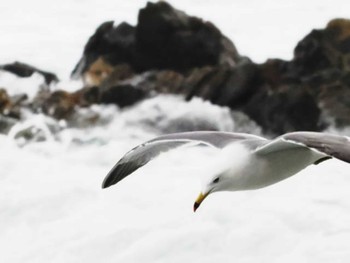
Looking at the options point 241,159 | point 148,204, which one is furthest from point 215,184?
point 148,204

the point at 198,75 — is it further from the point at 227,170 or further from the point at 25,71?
the point at 227,170

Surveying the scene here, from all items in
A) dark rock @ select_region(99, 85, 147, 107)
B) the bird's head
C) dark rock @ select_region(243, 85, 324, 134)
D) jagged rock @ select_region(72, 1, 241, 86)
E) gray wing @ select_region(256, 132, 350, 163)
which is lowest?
gray wing @ select_region(256, 132, 350, 163)

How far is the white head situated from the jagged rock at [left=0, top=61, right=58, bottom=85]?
27.0 ft

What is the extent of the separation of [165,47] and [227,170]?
8.08 m

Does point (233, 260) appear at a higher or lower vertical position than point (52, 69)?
lower

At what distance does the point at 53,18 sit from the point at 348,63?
8420 mm

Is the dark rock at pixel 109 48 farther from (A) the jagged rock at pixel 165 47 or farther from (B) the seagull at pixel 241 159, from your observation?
(B) the seagull at pixel 241 159

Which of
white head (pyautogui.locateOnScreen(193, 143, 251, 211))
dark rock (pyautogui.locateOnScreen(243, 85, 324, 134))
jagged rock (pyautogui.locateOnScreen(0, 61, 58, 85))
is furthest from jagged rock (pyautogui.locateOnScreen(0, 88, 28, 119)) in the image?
white head (pyautogui.locateOnScreen(193, 143, 251, 211))

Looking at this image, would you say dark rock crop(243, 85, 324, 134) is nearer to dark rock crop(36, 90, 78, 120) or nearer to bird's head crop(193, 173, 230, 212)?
dark rock crop(36, 90, 78, 120)

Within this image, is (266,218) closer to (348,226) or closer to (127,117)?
(348,226)

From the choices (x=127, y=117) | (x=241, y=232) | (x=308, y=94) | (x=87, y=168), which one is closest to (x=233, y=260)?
(x=241, y=232)

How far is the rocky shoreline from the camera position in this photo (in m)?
12.2

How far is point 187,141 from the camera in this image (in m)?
6.44

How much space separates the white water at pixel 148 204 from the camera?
8.79 m
